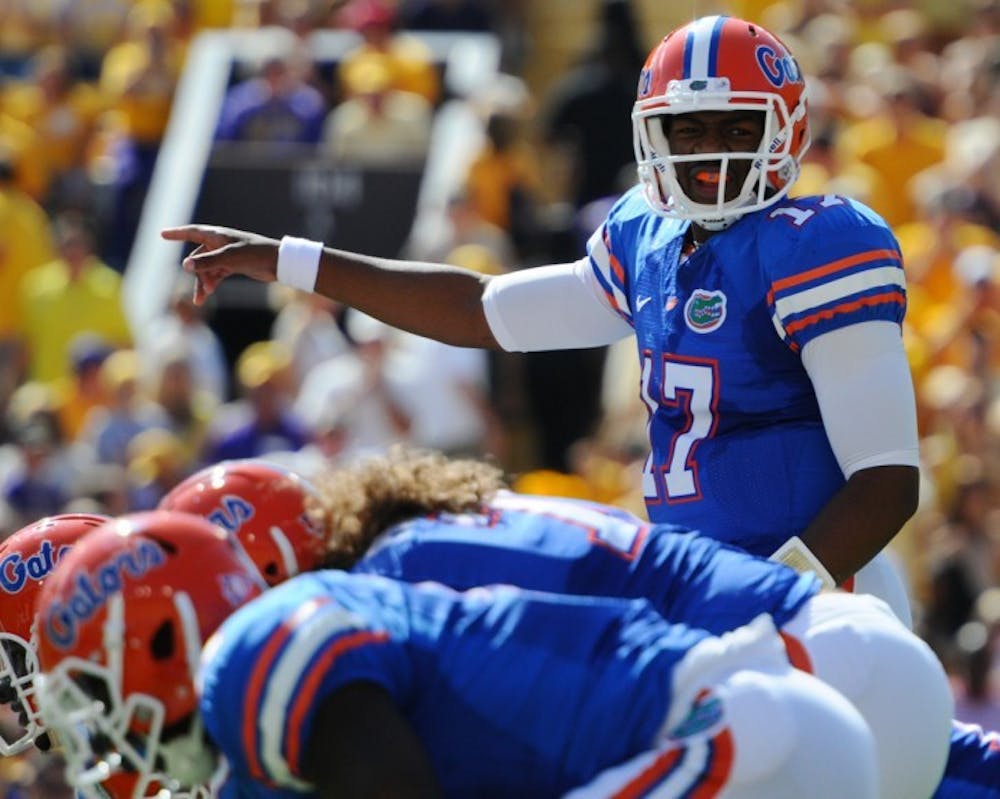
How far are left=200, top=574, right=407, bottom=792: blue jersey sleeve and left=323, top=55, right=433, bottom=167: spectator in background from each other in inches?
321

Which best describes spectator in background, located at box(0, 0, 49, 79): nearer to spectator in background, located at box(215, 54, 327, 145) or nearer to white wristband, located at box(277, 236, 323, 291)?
spectator in background, located at box(215, 54, 327, 145)

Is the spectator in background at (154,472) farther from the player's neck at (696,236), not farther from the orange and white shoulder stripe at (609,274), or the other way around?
the player's neck at (696,236)

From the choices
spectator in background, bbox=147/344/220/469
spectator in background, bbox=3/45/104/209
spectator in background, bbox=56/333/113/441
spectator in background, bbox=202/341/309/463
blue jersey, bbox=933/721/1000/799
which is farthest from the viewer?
spectator in background, bbox=3/45/104/209

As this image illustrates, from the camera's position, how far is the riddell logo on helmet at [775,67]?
14.3ft

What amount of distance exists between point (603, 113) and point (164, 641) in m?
8.26

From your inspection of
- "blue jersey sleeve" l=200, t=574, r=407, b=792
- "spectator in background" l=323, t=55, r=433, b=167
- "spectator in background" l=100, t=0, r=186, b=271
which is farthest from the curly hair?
"spectator in background" l=100, t=0, r=186, b=271

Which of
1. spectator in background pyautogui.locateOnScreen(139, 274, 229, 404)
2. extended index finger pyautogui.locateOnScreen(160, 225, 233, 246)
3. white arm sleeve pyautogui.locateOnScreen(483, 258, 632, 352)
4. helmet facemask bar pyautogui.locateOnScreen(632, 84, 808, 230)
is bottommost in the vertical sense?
spectator in background pyautogui.locateOnScreen(139, 274, 229, 404)

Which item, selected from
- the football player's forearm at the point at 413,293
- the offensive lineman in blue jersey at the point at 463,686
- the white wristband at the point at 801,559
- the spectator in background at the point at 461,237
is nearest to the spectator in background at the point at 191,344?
the spectator in background at the point at 461,237

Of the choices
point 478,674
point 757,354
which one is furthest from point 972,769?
point 478,674

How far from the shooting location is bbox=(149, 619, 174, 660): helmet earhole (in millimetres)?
3283

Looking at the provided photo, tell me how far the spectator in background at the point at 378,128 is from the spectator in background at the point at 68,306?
136 centimetres

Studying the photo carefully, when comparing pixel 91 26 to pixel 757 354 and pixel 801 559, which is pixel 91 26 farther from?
pixel 801 559

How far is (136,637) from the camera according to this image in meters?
3.26

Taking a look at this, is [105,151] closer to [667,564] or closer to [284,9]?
[284,9]
